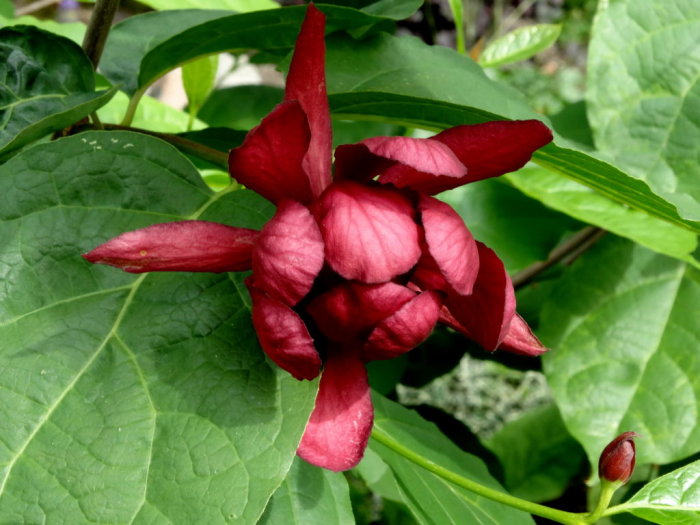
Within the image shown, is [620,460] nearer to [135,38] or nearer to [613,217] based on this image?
[613,217]

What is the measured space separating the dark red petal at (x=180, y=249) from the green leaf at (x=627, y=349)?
512mm

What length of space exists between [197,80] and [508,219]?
1.35 ft

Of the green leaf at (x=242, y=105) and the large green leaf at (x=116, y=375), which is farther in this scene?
the green leaf at (x=242, y=105)

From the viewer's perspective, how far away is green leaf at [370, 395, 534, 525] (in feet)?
2.23

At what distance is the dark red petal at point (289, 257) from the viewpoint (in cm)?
44

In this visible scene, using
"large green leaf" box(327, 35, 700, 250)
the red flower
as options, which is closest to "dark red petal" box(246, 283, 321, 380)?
the red flower

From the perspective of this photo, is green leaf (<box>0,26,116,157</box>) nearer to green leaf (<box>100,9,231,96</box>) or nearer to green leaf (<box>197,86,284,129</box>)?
green leaf (<box>100,9,231,96</box>)

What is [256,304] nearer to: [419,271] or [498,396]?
[419,271]

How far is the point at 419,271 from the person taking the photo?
1.57 ft

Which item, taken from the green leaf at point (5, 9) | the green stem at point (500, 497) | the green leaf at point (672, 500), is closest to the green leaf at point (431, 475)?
the green stem at point (500, 497)

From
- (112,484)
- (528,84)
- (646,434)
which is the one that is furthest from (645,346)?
(528,84)

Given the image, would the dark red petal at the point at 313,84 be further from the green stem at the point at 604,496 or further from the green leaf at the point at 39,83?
the green stem at the point at 604,496

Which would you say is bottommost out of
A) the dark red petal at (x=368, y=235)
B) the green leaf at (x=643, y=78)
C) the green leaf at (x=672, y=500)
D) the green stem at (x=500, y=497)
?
the green stem at (x=500, y=497)

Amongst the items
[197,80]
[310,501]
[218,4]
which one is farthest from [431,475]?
[218,4]
